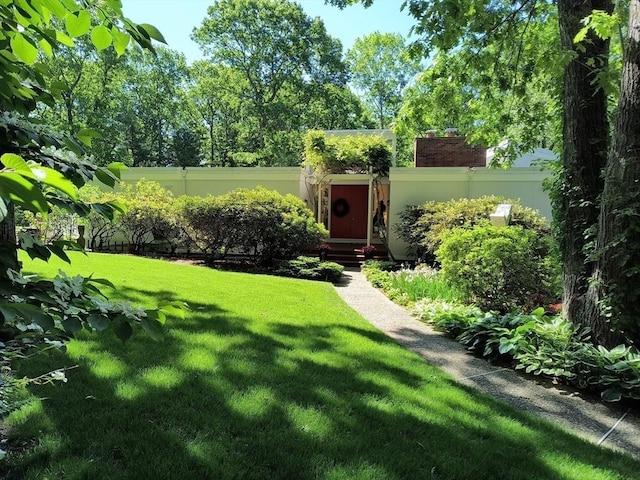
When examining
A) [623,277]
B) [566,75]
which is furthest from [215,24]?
[623,277]

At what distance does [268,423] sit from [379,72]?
121 ft

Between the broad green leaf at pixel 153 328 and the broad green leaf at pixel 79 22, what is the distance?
31.9 inches

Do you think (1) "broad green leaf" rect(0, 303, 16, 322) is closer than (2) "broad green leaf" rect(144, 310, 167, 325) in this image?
Yes

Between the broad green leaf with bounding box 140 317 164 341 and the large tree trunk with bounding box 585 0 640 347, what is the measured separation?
492 centimetres

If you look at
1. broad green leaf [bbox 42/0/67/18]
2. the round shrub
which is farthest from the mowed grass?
the round shrub

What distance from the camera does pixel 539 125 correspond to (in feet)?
29.9

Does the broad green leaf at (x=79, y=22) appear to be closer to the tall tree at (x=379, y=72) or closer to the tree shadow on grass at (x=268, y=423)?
the tree shadow on grass at (x=268, y=423)

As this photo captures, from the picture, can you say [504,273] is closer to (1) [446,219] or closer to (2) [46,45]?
(1) [446,219]

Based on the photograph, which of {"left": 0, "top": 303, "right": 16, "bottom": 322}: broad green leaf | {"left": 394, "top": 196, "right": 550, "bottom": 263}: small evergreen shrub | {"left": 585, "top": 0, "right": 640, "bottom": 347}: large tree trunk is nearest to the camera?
{"left": 0, "top": 303, "right": 16, "bottom": 322}: broad green leaf

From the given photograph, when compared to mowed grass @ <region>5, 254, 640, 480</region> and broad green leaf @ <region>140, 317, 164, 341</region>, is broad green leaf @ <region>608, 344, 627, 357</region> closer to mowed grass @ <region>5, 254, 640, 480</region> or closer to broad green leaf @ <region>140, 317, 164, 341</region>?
mowed grass @ <region>5, 254, 640, 480</region>

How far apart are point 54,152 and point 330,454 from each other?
2266 mm

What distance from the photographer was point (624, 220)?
4680mm

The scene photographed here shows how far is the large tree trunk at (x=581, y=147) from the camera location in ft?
17.5

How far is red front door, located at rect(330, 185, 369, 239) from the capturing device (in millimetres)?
18312
